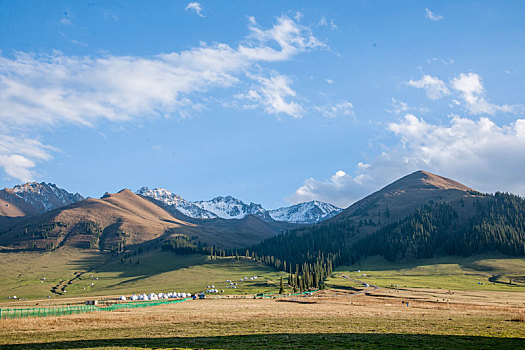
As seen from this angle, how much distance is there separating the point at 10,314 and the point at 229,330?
122ft

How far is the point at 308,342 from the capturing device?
3150 cm

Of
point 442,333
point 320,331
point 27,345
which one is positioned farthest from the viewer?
point 320,331

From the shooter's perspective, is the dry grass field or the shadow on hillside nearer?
the shadow on hillside

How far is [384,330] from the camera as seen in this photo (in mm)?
38125

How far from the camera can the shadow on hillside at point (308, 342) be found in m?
29.6

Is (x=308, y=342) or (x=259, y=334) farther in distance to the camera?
(x=259, y=334)

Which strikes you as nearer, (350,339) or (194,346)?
(194,346)

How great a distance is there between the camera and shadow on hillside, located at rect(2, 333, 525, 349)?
29.6 metres

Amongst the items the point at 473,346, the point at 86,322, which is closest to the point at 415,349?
the point at 473,346

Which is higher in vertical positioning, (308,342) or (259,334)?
(308,342)

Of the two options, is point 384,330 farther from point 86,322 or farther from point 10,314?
point 10,314

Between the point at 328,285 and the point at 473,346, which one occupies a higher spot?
the point at 473,346

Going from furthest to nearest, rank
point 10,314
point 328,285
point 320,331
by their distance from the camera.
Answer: point 328,285 < point 10,314 < point 320,331

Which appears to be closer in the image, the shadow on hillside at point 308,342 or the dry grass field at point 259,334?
the shadow on hillside at point 308,342
